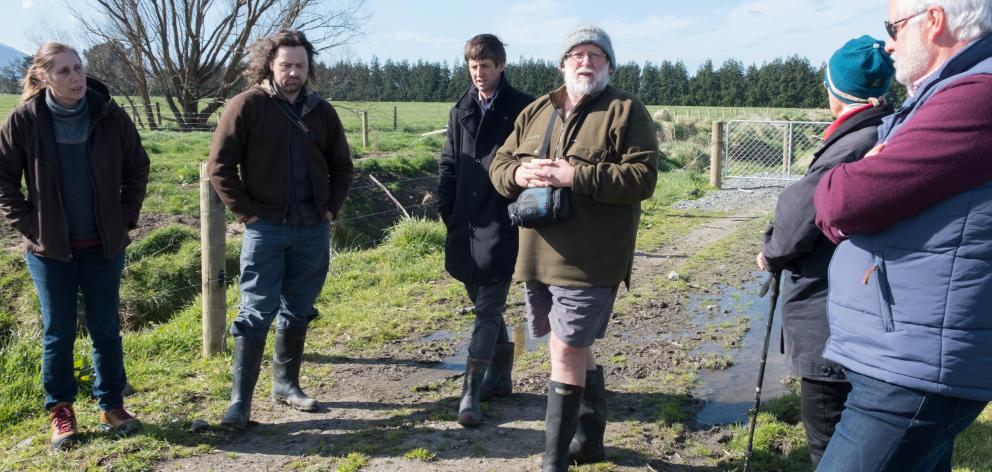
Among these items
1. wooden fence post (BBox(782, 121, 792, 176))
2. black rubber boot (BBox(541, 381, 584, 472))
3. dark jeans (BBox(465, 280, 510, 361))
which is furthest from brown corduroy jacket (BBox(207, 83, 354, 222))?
wooden fence post (BBox(782, 121, 792, 176))

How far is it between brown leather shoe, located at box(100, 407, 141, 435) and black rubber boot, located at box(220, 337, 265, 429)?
1.44ft

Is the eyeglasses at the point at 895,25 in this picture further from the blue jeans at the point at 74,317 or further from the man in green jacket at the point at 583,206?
the blue jeans at the point at 74,317

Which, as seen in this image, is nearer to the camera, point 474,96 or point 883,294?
point 883,294

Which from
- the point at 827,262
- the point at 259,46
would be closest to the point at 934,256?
the point at 827,262

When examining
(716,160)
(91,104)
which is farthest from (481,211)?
(716,160)

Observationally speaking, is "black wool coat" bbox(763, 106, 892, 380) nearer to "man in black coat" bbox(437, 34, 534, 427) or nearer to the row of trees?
"man in black coat" bbox(437, 34, 534, 427)

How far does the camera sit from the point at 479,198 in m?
4.22

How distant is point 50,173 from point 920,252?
3.70 meters

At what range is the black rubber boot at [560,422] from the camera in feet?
10.8

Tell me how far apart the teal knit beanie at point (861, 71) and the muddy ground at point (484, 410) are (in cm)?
184

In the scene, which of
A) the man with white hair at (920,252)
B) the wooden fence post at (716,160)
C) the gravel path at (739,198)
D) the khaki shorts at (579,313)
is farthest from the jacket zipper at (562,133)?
the wooden fence post at (716,160)

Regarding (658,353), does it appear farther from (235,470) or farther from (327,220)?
(235,470)

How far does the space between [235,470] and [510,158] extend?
1952mm

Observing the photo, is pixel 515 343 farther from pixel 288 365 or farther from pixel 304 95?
pixel 304 95
